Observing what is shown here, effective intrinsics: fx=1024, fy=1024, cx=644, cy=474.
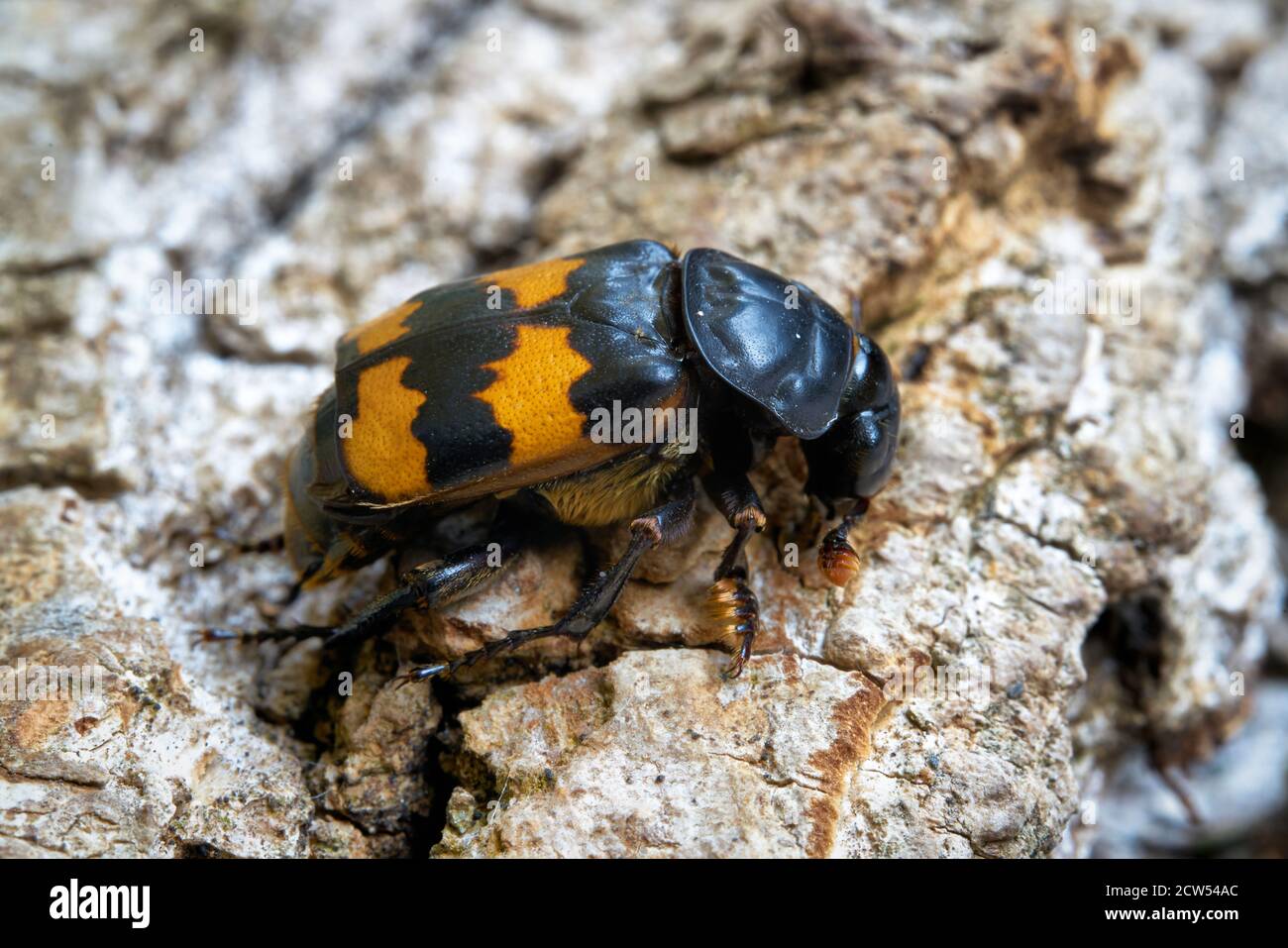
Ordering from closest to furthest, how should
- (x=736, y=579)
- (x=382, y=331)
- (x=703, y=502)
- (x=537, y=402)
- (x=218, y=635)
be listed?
(x=537, y=402) < (x=736, y=579) < (x=382, y=331) < (x=218, y=635) < (x=703, y=502)

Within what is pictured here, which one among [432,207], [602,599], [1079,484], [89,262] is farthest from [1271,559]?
[89,262]

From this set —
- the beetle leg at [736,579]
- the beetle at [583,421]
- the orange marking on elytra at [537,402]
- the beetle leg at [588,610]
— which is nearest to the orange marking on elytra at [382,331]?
the beetle at [583,421]

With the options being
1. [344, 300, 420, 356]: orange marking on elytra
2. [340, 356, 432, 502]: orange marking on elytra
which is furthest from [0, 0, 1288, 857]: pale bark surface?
[344, 300, 420, 356]: orange marking on elytra

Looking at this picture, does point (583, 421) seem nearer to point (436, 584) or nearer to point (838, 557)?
point (436, 584)

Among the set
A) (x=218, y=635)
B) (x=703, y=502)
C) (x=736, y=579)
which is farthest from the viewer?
(x=703, y=502)

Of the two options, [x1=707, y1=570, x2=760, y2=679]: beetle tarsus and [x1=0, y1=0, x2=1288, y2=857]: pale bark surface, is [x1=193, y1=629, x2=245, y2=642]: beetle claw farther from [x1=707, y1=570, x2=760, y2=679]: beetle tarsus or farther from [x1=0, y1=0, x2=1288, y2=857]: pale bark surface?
[x1=707, y1=570, x2=760, y2=679]: beetle tarsus

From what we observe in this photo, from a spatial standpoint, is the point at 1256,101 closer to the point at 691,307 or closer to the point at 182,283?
the point at 691,307

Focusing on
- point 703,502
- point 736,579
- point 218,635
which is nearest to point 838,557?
point 736,579
